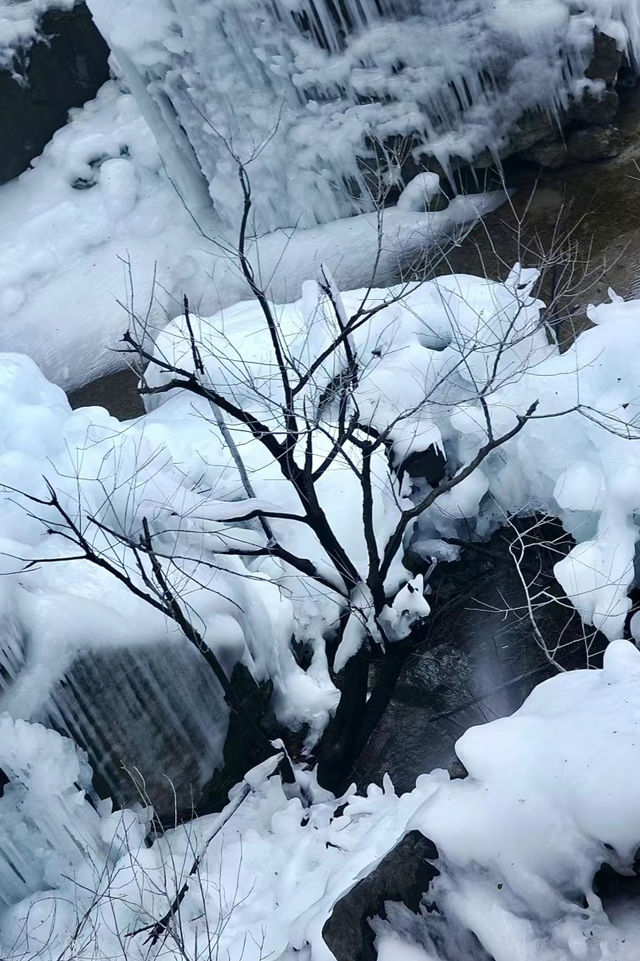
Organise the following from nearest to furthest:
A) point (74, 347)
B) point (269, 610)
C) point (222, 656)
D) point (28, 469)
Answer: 1. point (222, 656)
2. point (269, 610)
3. point (28, 469)
4. point (74, 347)

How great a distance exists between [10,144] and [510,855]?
1384 cm

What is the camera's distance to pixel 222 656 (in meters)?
6.89

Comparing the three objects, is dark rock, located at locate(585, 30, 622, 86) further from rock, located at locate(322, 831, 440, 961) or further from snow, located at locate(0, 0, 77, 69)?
rock, located at locate(322, 831, 440, 961)

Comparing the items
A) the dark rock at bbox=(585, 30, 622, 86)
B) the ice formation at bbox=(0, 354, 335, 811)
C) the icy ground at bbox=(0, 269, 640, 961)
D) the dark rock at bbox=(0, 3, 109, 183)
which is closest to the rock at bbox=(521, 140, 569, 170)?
the dark rock at bbox=(585, 30, 622, 86)

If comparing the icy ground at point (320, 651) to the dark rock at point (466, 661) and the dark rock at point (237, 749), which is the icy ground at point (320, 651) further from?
the dark rock at point (466, 661)

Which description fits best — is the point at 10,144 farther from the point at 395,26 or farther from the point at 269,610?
the point at 269,610

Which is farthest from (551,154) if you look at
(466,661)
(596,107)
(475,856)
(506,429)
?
(475,856)

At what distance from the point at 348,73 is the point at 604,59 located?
2995mm

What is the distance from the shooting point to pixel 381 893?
4.23 meters

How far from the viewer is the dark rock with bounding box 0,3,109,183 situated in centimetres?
1443

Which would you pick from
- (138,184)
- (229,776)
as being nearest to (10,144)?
(138,184)

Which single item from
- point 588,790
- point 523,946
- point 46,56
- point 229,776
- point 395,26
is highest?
point 46,56

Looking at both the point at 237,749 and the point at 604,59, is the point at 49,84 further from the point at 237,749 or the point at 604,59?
the point at 237,749

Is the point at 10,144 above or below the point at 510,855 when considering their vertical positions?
above
